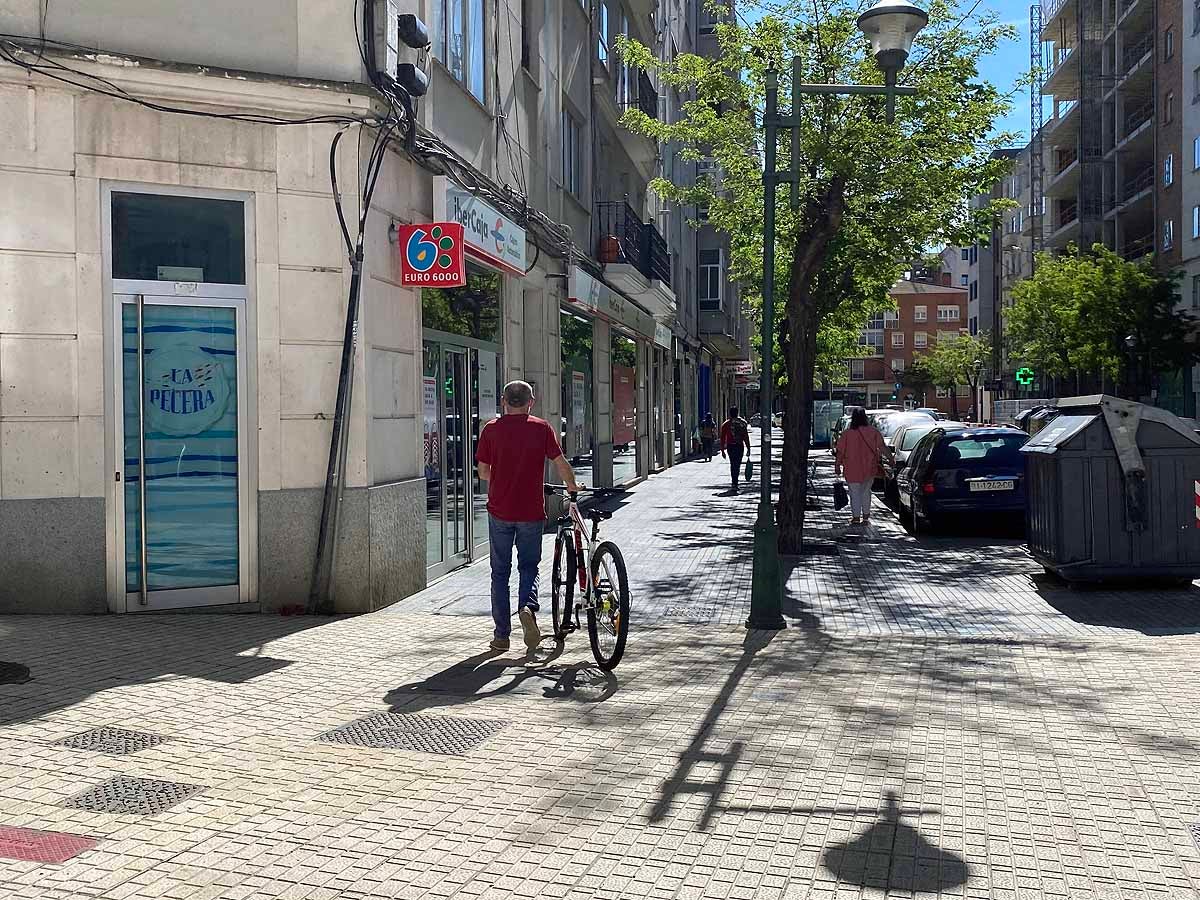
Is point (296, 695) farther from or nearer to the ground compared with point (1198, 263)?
nearer to the ground

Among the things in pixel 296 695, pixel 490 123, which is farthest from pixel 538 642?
pixel 490 123

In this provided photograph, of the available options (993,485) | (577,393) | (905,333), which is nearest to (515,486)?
(993,485)

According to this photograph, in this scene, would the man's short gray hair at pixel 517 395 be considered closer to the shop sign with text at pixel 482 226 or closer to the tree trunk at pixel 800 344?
the shop sign with text at pixel 482 226

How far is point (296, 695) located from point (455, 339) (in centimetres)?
624

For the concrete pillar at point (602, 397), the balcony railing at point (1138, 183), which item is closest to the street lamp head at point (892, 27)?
the concrete pillar at point (602, 397)

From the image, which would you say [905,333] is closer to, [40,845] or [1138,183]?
[1138,183]

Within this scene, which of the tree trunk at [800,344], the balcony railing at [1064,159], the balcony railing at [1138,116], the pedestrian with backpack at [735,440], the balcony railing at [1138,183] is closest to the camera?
the tree trunk at [800,344]

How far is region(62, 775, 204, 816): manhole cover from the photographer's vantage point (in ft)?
15.5

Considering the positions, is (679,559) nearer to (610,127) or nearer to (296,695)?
(296,695)

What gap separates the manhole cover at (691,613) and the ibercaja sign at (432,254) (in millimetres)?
3380

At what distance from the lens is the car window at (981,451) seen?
16.1 meters

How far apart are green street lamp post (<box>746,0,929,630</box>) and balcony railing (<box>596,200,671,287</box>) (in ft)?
36.6

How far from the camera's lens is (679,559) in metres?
13.5

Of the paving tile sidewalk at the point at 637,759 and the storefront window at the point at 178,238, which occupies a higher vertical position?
the storefront window at the point at 178,238
